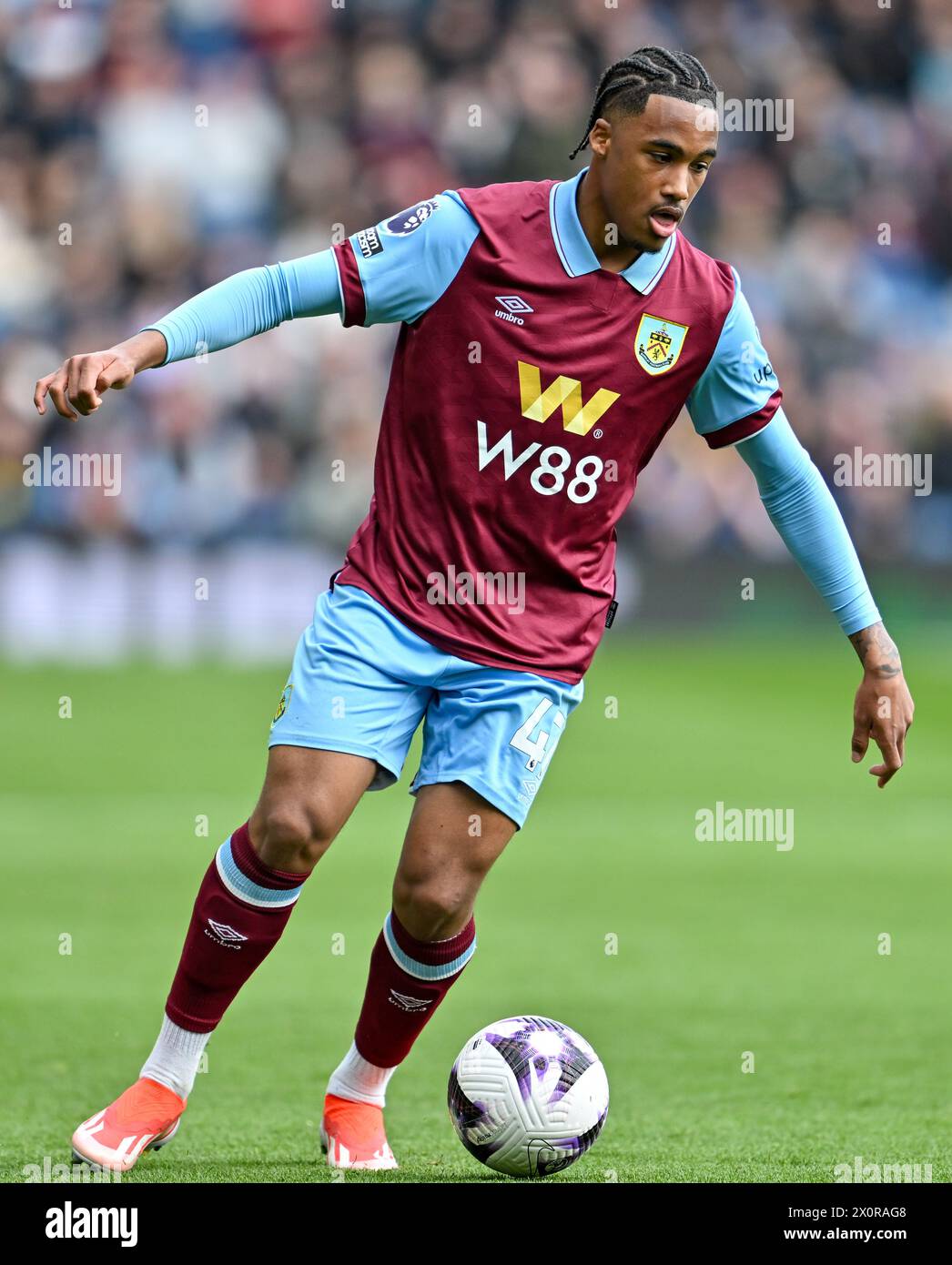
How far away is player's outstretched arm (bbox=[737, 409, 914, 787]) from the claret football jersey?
0.31 metres

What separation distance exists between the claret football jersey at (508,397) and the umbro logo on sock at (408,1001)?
866 millimetres

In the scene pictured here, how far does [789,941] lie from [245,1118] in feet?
11.4

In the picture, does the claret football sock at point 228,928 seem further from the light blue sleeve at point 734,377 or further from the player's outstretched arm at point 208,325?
the light blue sleeve at point 734,377

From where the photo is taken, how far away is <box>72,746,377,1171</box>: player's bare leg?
14.5 feet

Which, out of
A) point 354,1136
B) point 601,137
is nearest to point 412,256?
point 601,137

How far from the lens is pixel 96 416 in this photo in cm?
1691

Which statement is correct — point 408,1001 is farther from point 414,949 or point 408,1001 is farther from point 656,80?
point 656,80

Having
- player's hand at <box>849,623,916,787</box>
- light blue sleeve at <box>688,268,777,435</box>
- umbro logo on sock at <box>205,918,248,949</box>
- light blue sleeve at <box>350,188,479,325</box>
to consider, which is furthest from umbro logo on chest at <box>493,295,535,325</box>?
umbro logo on sock at <box>205,918,248,949</box>

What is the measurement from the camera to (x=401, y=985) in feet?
15.9

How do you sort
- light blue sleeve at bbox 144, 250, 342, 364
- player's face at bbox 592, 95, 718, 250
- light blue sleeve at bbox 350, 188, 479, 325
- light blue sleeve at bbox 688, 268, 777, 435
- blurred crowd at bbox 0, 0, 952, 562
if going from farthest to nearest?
1. blurred crowd at bbox 0, 0, 952, 562
2. light blue sleeve at bbox 688, 268, 777, 435
3. light blue sleeve at bbox 350, 188, 479, 325
4. player's face at bbox 592, 95, 718, 250
5. light blue sleeve at bbox 144, 250, 342, 364

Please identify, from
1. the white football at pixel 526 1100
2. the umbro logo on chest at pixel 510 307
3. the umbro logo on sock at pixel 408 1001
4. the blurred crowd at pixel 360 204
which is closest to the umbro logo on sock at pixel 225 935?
the umbro logo on sock at pixel 408 1001

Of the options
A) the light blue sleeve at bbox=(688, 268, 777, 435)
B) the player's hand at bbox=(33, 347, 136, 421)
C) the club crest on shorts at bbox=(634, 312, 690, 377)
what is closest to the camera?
the player's hand at bbox=(33, 347, 136, 421)

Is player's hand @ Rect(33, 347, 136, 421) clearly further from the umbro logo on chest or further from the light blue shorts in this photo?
the umbro logo on chest
